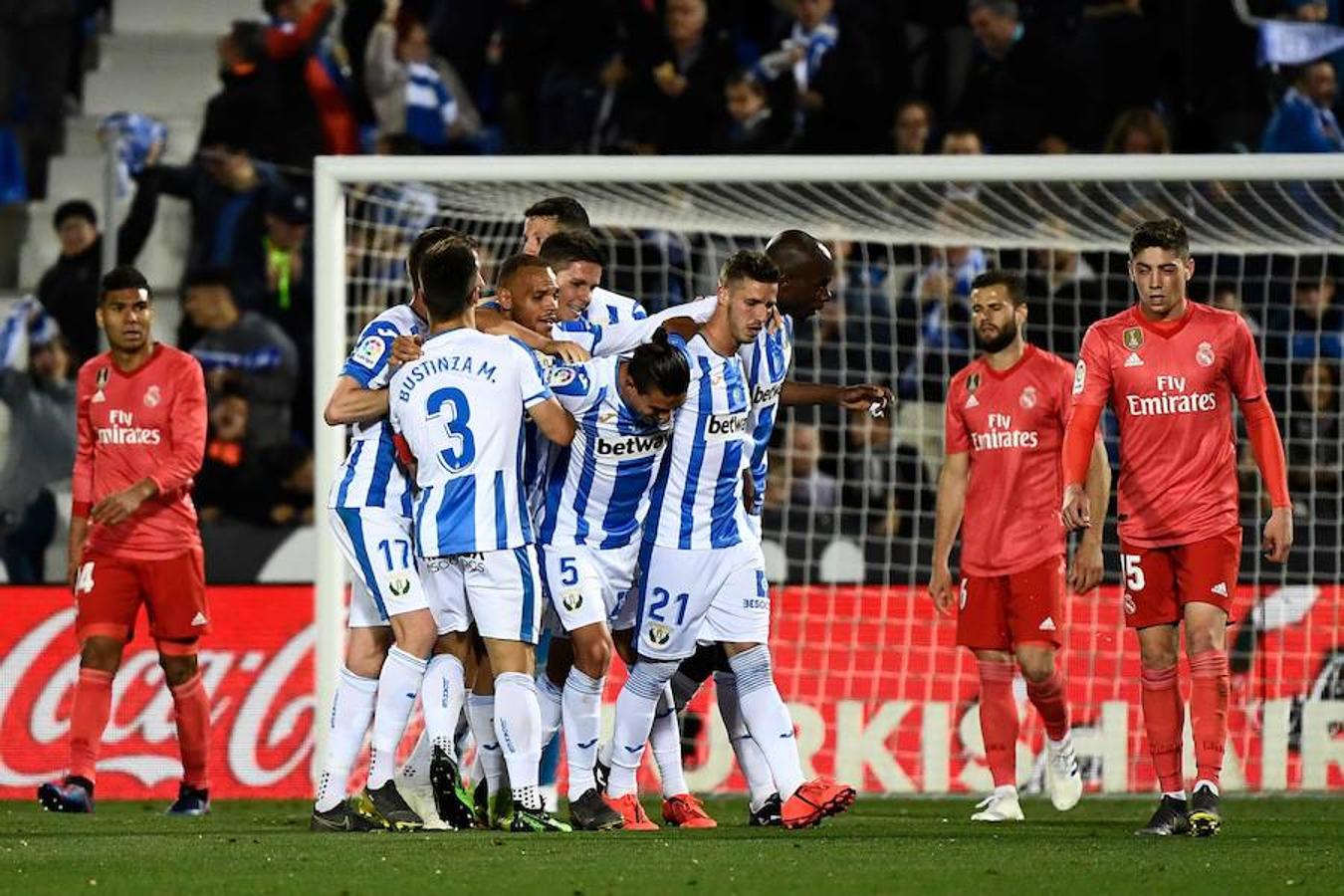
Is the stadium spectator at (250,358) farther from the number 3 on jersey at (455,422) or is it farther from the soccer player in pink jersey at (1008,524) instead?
the number 3 on jersey at (455,422)

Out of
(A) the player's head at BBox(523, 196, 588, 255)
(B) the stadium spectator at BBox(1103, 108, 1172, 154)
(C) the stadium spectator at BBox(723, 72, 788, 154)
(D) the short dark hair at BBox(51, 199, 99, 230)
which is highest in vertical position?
(C) the stadium spectator at BBox(723, 72, 788, 154)

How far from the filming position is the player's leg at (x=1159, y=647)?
8.11 m

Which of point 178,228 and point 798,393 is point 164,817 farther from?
point 178,228

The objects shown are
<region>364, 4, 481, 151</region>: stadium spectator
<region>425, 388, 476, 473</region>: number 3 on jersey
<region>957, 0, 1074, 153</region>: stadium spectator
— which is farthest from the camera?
<region>364, 4, 481, 151</region>: stadium spectator

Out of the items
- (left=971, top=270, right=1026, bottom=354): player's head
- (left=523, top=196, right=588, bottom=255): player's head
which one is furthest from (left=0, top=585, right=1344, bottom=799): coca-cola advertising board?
(left=523, top=196, right=588, bottom=255): player's head

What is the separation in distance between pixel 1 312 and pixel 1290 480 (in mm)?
8025

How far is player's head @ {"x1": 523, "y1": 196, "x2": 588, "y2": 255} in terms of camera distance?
8758 millimetres

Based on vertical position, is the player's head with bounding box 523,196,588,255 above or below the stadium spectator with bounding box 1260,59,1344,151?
below

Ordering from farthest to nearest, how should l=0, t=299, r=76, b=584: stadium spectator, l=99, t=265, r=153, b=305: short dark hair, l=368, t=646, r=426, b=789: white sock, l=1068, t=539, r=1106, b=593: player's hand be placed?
1. l=0, t=299, r=76, b=584: stadium spectator
2. l=99, t=265, r=153, b=305: short dark hair
3. l=1068, t=539, r=1106, b=593: player's hand
4. l=368, t=646, r=426, b=789: white sock

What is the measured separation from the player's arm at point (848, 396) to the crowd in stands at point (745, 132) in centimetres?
338

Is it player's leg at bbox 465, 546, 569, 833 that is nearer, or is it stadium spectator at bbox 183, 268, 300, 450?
player's leg at bbox 465, 546, 569, 833

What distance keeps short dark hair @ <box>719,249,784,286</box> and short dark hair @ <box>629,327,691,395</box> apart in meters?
0.33

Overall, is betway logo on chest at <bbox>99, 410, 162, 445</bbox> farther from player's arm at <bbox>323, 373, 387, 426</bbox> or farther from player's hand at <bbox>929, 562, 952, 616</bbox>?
player's hand at <bbox>929, 562, 952, 616</bbox>

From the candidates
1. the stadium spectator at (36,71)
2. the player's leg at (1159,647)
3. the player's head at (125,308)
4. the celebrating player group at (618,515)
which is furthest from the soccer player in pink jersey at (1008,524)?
the stadium spectator at (36,71)
